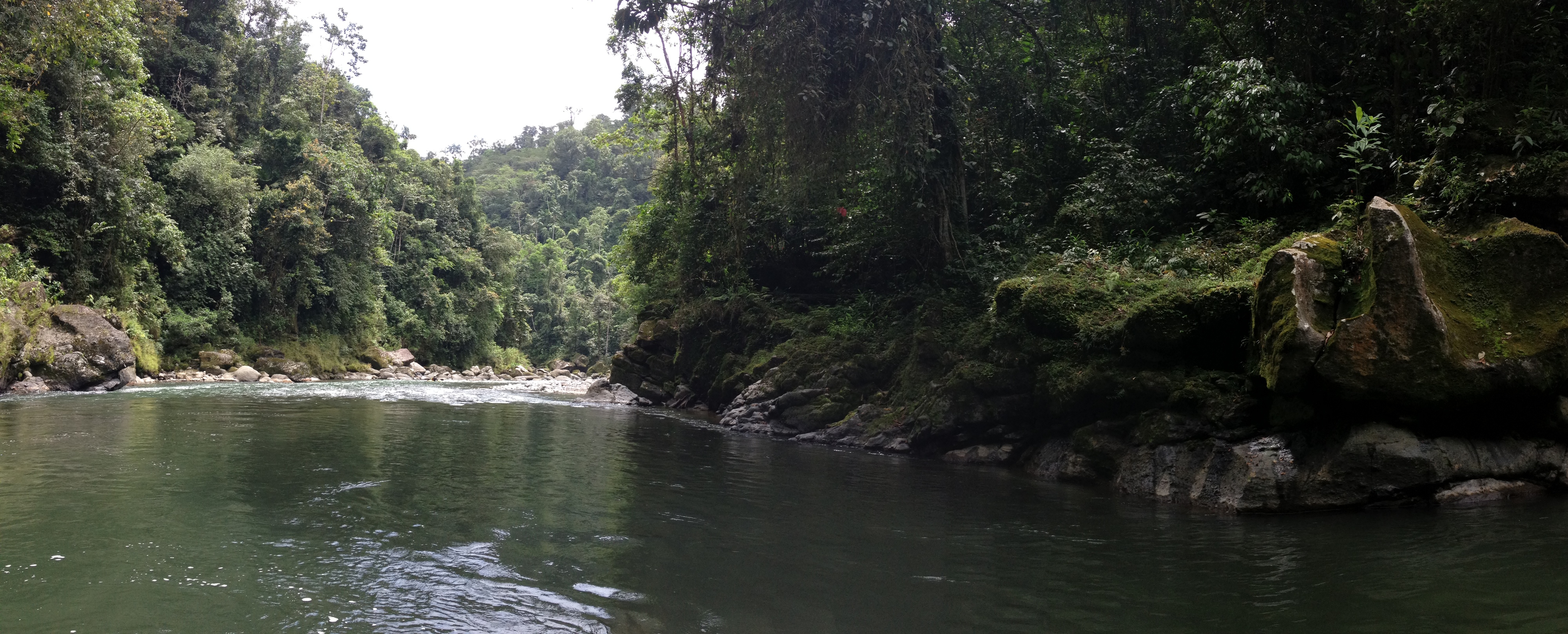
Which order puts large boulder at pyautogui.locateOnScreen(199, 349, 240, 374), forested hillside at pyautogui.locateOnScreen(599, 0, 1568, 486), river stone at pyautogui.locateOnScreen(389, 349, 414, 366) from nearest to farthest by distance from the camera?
1. forested hillside at pyautogui.locateOnScreen(599, 0, 1568, 486)
2. large boulder at pyautogui.locateOnScreen(199, 349, 240, 374)
3. river stone at pyautogui.locateOnScreen(389, 349, 414, 366)

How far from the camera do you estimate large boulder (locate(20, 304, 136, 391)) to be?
19.4 metres

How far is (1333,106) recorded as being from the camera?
1090 centimetres

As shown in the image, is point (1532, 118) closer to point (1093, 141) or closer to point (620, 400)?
point (1093, 141)

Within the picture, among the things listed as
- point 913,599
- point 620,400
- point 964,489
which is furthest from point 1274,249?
point 620,400

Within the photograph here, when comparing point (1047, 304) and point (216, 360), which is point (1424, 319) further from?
point (216, 360)

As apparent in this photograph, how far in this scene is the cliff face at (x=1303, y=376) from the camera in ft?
22.6

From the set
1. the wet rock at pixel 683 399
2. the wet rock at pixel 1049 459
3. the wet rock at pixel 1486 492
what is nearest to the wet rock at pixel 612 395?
the wet rock at pixel 683 399

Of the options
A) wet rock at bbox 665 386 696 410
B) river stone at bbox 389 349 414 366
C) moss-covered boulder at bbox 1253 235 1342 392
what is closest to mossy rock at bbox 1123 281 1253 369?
moss-covered boulder at bbox 1253 235 1342 392

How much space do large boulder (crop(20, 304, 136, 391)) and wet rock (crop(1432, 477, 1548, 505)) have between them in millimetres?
25866

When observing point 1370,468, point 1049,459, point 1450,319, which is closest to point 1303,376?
point 1370,468

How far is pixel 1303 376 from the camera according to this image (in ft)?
23.9

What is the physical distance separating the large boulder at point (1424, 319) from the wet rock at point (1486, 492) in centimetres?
66

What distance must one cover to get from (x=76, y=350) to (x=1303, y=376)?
26.0 metres

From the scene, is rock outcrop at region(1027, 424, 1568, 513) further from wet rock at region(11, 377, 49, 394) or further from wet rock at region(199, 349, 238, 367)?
wet rock at region(199, 349, 238, 367)
